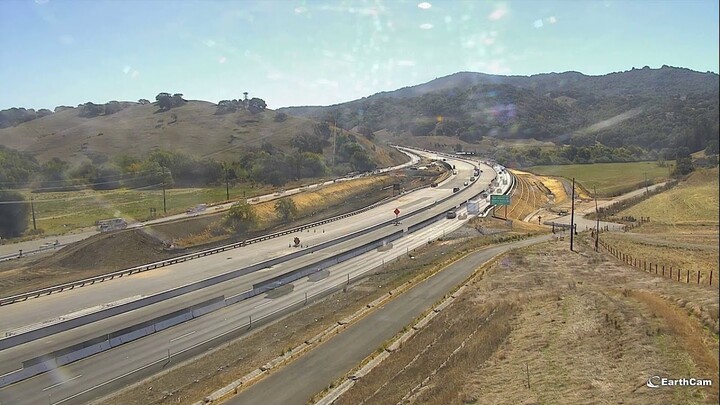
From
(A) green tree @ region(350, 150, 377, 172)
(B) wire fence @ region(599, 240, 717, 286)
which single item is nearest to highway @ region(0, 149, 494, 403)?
(B) wire fence @ region(599, 240, 717, 286)

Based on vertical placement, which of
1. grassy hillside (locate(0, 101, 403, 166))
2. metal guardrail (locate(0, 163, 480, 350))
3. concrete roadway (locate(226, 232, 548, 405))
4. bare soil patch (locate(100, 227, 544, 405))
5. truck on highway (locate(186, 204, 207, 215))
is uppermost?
grassy hillside (locate(0, 101, 403, 166))

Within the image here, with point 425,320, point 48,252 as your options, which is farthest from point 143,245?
point 425,320

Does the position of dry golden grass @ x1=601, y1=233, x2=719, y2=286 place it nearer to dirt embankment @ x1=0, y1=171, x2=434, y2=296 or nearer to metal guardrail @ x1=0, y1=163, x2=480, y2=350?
metal guardrail @ x1=0, y1=163, x2=480, y2=350

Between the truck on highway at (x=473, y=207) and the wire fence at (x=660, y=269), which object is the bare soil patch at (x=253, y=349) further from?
the truck on highway at (x=473, y=207)

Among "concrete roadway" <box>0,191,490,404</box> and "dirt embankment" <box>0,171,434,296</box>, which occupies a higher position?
"dirt embankment" <box>0,171,434,296</box>

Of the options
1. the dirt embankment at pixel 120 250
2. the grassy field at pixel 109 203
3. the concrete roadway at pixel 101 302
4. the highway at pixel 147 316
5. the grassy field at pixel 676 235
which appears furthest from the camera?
the grassy field at pixel 109 203

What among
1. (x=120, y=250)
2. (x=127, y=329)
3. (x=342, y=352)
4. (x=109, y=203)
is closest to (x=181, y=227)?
(x=120, y=250)

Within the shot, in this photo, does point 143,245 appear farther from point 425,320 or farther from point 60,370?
point 425,320

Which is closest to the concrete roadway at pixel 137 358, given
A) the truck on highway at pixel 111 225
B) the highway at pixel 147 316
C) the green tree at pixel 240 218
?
the highway at pixel 147 316
